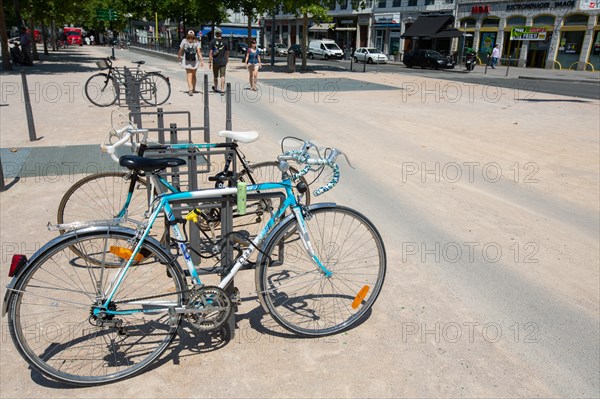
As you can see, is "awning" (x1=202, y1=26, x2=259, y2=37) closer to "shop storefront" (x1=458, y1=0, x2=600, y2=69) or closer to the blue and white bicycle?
"shop storefront" (x1=458, y1=0, x2=600, y2=69)

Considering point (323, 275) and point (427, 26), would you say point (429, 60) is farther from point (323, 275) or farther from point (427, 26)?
point (323, 275)

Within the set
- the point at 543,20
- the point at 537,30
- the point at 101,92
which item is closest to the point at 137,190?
the point at 101,92

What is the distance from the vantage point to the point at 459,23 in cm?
4681

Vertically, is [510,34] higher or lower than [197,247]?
higher

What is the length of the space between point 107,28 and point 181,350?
79016 millimetres

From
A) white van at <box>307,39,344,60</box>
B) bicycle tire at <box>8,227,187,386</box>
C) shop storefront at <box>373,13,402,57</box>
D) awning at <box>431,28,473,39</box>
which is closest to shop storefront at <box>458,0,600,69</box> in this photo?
awning at <box>431,28,473,39</box>

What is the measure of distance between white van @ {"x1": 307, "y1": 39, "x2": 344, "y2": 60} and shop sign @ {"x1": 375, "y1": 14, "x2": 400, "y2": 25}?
28.0 ft

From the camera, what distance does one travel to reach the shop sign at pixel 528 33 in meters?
40.3

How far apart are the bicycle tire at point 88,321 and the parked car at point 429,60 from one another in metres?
37.5

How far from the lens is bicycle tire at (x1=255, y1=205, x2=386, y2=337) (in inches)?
128

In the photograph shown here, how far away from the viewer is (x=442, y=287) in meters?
4.25

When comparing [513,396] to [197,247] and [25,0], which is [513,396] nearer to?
[197,247]

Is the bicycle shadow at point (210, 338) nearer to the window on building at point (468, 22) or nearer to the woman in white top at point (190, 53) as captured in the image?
the woman in white top at point (190, 53)

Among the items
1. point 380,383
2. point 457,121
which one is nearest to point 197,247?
point 380,383
